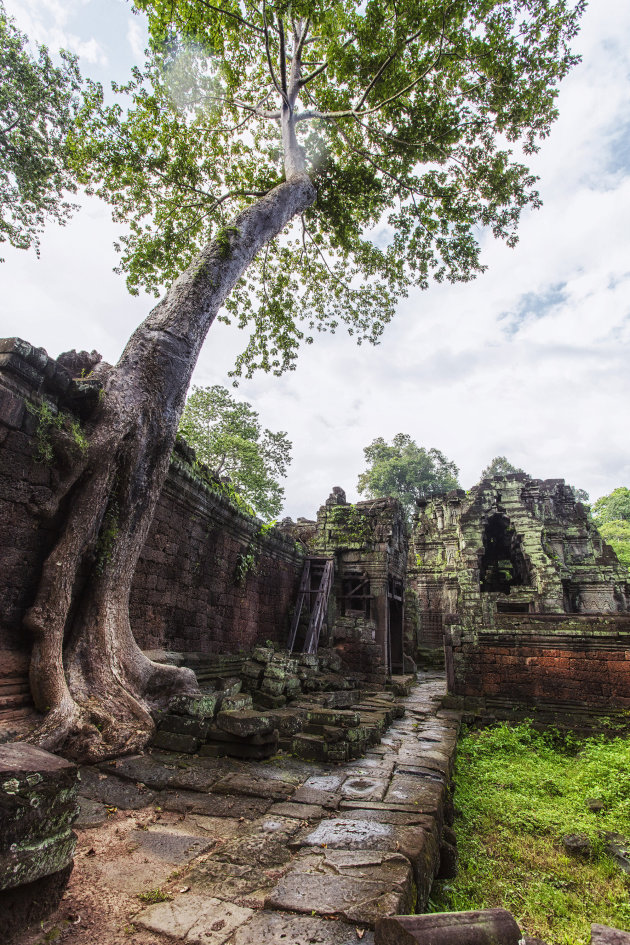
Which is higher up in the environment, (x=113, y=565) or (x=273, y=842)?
(x=113, y=565)

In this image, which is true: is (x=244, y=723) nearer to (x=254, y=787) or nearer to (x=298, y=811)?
(x=254, y=787)

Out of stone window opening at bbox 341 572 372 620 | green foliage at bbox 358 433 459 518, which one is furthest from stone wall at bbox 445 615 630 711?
green foliage at bbox 358 433 459 518

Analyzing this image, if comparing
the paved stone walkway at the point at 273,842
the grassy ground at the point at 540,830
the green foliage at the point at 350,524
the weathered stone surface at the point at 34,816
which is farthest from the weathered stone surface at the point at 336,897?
the green foliage at the point at 350,524

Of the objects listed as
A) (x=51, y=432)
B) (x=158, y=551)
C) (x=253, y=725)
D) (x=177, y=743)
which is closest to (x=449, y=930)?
(x=253, y=725)

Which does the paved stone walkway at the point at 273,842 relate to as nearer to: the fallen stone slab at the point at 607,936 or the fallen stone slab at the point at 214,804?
the fallen stone slab at the point at 214,804

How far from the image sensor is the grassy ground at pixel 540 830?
2555 millimetres

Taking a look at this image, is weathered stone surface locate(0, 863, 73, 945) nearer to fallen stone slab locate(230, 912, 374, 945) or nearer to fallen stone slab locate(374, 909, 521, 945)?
fallen stone slab locate(230, 912, 374, 945)

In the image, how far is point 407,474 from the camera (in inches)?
1526

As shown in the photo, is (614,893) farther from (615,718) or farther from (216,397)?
(216,397)

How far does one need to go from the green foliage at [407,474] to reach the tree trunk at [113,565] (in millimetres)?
33853

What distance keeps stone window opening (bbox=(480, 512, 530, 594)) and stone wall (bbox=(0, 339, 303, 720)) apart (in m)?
8.68

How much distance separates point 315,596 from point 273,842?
27.9 ft

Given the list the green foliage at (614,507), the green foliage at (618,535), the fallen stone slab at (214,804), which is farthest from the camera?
the green foliage at (614,507)

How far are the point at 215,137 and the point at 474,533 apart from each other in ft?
42.8
